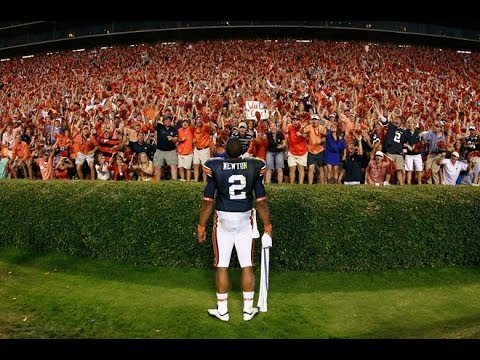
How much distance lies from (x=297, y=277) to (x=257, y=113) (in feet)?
21.4

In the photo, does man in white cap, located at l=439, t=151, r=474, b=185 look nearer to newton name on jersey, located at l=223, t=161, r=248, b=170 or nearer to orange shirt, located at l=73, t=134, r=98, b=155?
newton name on jersey, located at l=223, t=161, r=248, b=170

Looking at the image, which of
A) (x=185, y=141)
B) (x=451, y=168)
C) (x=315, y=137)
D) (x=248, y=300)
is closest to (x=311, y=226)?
(x=248, y=300)

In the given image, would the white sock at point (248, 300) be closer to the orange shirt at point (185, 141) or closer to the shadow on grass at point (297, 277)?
the shadow on grass at point (297, 277)

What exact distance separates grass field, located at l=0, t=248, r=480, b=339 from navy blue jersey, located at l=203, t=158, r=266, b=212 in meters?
1.42

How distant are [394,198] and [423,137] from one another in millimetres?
5695

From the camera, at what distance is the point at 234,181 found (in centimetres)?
529

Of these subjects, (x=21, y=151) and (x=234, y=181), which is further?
(x=21, y=151)

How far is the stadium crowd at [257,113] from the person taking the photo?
10.7m

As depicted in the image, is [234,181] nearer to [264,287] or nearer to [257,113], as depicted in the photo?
[264,287]

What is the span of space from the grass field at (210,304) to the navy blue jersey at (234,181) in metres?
1.42

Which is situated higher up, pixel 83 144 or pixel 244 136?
pixel 244 136

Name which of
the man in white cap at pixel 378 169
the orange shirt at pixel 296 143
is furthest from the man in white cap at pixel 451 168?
the orange shirt at pixel 296 143

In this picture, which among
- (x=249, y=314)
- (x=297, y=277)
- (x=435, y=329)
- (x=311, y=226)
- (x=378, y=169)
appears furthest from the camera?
→ (x=378, y=169)
